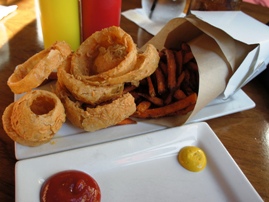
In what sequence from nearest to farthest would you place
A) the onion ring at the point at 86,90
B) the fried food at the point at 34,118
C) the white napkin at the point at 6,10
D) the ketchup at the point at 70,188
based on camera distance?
the ketchup at the point at 70,188
the fried food at the point at 34,118
the onion ring at the point at 86,90
the white napkin at the point at 6,10

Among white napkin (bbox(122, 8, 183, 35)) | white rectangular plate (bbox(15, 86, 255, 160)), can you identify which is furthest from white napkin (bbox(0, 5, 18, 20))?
white rectangular plate (bbox(15, 86, 255, 160))

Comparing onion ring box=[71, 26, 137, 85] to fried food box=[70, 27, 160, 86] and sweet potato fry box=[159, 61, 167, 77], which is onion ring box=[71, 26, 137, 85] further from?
sweet potato fry box=[159, 61, 167, 77]

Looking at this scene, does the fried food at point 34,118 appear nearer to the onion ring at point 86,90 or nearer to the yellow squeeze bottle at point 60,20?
the onion ring at point 86,90

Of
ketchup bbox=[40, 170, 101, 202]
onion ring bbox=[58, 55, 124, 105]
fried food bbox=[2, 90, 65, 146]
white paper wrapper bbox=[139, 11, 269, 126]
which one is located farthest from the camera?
white paper wrapper bbox=[139, 11, 269, 126]

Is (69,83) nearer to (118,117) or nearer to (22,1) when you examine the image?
(118,117)

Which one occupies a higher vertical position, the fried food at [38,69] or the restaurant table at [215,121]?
the fried food at [38,69]

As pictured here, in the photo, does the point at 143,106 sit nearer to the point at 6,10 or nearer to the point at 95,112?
the point at 95,112

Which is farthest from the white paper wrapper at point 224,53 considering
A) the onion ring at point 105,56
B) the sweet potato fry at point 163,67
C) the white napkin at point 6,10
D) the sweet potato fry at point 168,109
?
the white napkin at point 6,10
